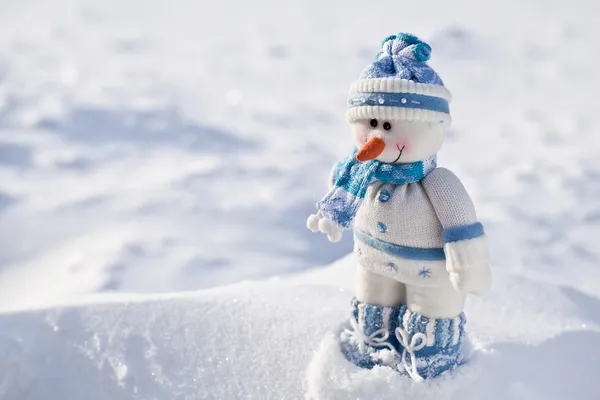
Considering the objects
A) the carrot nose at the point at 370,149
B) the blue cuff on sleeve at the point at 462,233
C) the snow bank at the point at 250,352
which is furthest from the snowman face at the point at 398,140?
the snow bank at the point at 250,352

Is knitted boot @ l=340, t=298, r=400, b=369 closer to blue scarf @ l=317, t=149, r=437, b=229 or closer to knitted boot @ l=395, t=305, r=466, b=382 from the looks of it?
knitted boot @ l=395, t=305, r=466, b=382

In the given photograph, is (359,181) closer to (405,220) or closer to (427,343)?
(405,220)

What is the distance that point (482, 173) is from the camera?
A: 9.14ft

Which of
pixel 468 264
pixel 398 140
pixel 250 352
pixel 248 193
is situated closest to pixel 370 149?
pixel 398 140

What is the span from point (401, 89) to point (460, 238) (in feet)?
0.99

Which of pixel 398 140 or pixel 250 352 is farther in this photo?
pixel 250 352

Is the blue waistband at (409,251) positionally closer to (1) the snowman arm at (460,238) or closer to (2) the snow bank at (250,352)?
(1) the snowman arm at (460,238)

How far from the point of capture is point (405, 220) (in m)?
1.24

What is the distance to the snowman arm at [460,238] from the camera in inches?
46.4

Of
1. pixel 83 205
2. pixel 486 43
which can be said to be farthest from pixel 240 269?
pixel 486 43

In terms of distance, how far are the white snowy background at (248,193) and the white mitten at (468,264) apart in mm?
242

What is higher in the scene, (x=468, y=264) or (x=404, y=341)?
(x=468, y=264)

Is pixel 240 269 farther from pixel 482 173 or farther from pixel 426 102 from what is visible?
pixel 482 173

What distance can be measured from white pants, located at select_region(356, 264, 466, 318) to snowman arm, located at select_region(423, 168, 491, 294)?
9cm
